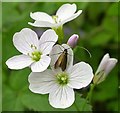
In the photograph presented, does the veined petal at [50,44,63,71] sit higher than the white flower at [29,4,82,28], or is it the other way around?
the white flower at [29,4,82,28]

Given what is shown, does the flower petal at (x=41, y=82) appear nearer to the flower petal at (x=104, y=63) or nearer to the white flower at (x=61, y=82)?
the white flower at (x=61, y=82)

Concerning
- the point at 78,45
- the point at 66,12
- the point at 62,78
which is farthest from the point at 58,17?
the point at 78,45

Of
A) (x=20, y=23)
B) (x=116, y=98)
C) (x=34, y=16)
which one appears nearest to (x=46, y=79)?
(x=34, y=16)

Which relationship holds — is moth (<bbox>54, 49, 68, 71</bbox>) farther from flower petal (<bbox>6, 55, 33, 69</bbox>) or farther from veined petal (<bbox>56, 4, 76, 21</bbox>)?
veined petal (<bbox>56, 4, 76, 21</bbox>)

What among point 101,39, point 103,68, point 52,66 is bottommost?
point 101,39

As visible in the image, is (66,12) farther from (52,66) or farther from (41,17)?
(52,66)

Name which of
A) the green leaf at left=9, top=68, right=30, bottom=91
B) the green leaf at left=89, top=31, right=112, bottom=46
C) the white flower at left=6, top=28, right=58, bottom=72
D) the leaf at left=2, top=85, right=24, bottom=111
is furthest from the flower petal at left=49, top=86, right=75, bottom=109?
the green leaf at left=89, top=31, right=112, bottom=46

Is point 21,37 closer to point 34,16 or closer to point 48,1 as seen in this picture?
point 34,16
